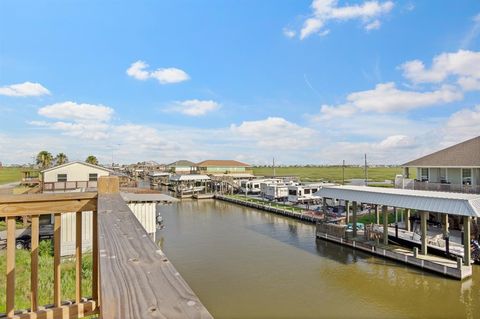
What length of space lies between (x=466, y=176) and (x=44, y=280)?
26.6 meters

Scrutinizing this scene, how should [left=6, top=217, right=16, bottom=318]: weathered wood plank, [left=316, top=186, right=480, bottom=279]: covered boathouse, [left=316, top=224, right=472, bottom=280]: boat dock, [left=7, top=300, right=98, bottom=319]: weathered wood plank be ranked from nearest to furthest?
[left=6, top=217, right=16, bottom=318]: weathered wood plank
[left=7, top=300, right=98, bottom=319]: weathered wood plank
[left=316, top=224, right=472, bottom=280]: boat dock
[left=316, top=186, right=480, bottom=279]: covered boathouse

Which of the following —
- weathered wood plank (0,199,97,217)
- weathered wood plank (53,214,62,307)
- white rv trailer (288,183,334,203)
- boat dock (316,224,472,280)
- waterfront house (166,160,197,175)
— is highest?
waterfront house (166,160,197,175)

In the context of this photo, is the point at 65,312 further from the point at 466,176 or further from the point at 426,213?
the point at 466,176

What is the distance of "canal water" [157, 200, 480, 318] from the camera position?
509 inches

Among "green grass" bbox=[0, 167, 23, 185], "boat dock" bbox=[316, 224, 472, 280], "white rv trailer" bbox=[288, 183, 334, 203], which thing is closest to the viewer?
"boat dock" bbox=[316, 224, 472, 280]

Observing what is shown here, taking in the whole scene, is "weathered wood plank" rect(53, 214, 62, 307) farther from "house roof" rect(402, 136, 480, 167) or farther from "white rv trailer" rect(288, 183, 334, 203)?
"white rv trailer" rect(288, 183, 334, 203)

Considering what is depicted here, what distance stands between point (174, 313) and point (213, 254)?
20.6m

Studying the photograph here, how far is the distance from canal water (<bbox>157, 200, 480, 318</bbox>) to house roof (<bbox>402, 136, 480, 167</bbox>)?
346 inches

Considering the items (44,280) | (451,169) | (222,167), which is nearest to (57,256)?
(44,280)

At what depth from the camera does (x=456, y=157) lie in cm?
2430

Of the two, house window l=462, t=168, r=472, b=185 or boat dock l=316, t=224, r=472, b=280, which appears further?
house window l=462, t=168, r=472, b=185

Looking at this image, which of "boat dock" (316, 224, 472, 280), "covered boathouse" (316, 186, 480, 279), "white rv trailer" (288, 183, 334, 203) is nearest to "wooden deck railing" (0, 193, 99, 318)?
"covered boathouse" (316, 186, 480, 279)

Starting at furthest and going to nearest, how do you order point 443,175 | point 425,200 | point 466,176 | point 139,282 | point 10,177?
point 10,177
point 443,175
point 466,176
point 425,200
point 139,282

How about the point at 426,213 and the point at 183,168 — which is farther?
the point at 183,168
